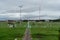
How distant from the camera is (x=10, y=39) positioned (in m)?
18.7

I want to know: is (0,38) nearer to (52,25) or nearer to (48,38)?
(48,38)

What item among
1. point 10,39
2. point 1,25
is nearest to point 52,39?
point 10,39

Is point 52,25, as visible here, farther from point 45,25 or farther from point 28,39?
point 28,39

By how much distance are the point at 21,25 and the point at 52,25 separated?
4423mm

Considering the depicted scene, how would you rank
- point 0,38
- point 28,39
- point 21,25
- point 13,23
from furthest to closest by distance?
1. point 21,25
2. point 13,23
3. point 0,38
4. point 28,39

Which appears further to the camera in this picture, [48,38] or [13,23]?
[13,23]

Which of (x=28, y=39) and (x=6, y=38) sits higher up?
(x=28, y=39)

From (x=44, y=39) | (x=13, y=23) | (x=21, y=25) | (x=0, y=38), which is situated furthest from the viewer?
(x=21, y=25)

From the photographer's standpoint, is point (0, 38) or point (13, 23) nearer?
point (0, 38)

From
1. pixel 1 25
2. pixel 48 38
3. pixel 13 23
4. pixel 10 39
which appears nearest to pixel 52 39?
pixel 48 38

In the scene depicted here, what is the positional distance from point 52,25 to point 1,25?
26.2ft

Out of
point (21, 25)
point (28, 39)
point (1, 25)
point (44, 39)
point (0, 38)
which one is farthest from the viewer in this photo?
point (1, 25)

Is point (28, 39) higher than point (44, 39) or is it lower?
higher

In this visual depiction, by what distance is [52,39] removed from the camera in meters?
18.0
